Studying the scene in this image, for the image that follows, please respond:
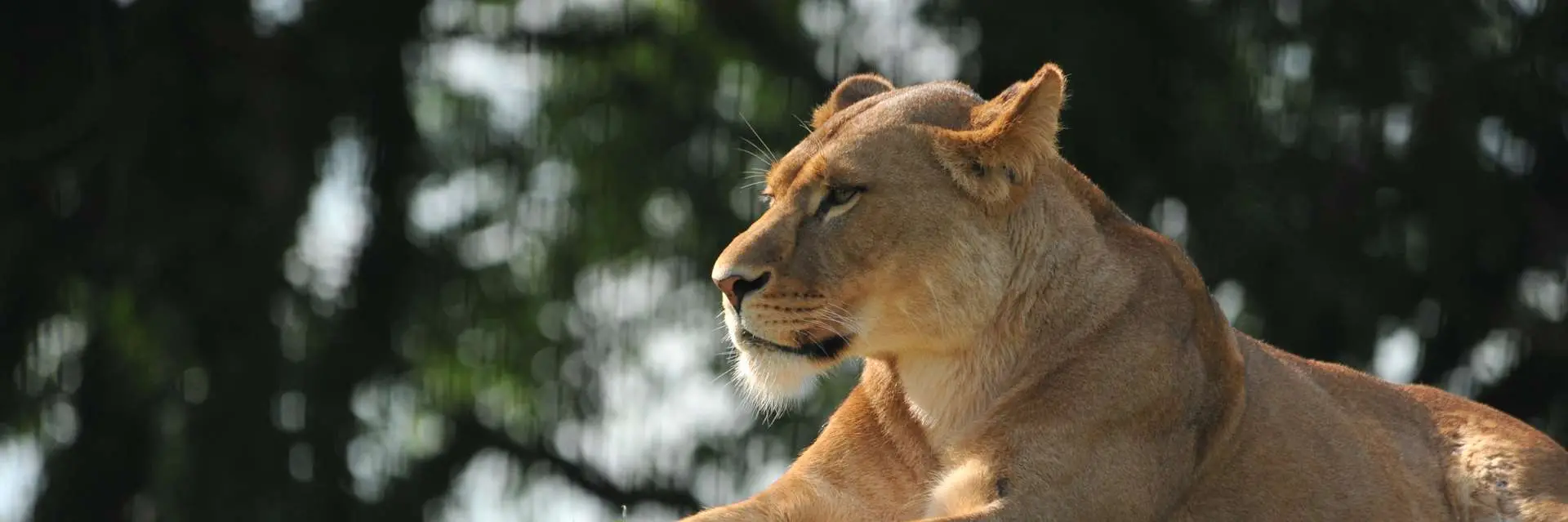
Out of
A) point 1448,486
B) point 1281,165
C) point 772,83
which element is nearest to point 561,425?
point 772,83

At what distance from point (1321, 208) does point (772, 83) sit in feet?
8.75

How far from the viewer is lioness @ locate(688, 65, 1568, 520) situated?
157 inches

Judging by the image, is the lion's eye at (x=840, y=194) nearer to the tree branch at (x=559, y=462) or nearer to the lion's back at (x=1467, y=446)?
the lion's back at (x=1467, y=446)

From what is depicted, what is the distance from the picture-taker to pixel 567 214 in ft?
39.0

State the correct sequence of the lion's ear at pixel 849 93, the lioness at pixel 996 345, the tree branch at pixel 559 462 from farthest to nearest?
the tree branch at pixel 559 462
the lion's ear at pixel 849 93
the lioness at pixel 996 345

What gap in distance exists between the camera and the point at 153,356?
34.8 feet

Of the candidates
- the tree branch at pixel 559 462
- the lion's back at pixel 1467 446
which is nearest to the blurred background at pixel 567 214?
the tree branch at pixel 559 462

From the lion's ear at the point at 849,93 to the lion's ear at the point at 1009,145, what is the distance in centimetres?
45

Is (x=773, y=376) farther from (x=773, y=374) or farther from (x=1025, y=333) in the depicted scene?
(x=1025, y=333)

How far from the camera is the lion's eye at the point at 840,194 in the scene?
411cm

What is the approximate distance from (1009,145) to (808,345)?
487mm

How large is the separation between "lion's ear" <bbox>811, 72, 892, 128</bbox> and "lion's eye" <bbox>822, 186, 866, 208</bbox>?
421 millimetres

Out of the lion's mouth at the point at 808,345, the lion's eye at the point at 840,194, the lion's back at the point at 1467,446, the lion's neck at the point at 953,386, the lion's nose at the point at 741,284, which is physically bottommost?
the lion's back at the point at 1467,446

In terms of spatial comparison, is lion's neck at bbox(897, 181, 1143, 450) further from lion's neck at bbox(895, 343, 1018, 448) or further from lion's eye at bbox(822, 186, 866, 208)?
lion's eye at bbox(822, 186, 866, 208)
